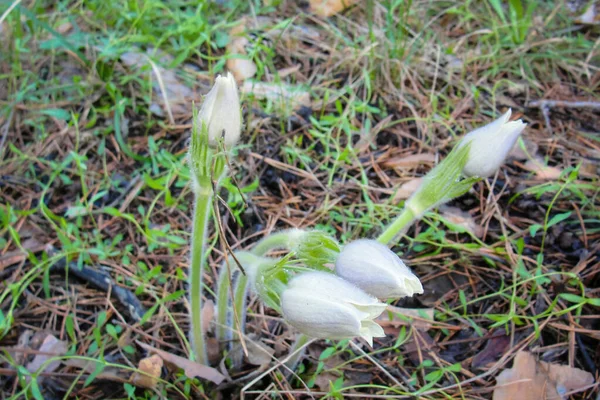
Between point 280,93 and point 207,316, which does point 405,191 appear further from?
point 207,316

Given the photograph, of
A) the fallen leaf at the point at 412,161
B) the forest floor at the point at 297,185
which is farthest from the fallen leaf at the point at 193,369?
the fallen leaf at the point at 412,161

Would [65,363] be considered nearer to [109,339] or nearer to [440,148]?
[109,339]

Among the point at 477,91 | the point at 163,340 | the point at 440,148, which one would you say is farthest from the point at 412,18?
the point at 163,340

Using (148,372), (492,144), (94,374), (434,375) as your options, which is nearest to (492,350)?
(434,375)

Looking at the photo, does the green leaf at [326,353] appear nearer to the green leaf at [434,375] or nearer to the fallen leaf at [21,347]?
the green leaf at [434,375]

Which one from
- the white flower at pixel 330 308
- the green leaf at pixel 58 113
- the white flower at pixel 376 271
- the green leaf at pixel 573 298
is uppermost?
the white flower at pixel 376 271
